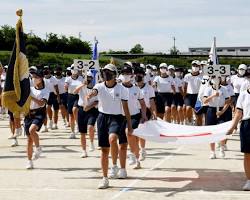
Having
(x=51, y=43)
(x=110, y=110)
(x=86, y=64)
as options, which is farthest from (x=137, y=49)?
(x=110, y=110)

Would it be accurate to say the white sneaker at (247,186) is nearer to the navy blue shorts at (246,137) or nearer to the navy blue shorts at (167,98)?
the navy blue shorts at (246,137)

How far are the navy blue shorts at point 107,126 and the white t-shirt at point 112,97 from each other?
9 centimetres

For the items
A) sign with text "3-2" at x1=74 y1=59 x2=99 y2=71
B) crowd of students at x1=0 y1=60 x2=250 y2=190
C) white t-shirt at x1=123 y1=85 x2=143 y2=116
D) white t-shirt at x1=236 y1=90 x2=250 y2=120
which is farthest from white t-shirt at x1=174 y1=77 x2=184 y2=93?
white t-shirt at x1=236 y1=90 x2=250 y2=120

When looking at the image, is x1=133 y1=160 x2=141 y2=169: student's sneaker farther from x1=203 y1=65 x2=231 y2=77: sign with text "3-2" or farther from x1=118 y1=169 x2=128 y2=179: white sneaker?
x1=203 y1=65 x2=231 y2=77: sign with text "3-2"

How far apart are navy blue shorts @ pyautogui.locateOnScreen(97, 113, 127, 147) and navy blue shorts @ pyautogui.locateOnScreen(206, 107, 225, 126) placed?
3574 mm

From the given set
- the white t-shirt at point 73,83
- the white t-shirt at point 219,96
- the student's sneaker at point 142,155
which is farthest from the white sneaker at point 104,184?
the white t-shirt at point 73,83

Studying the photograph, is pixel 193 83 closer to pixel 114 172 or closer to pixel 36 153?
pixel 36 153

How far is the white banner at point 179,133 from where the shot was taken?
35.9ft

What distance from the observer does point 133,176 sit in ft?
36.2

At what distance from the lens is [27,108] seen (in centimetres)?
1180

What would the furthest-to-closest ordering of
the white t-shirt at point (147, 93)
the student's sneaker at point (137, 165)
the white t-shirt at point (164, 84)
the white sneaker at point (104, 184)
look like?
the white t-shirt at point (164, 84) → the white t-shirt at point (147, 93) → the student's sneaker at point (137, 165) → the white sneaker at point (104, 184)

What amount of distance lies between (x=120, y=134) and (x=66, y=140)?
6776 mm

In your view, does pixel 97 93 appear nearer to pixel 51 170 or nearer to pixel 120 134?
pixel 120 134

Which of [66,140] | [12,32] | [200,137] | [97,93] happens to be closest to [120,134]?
[97,93]
